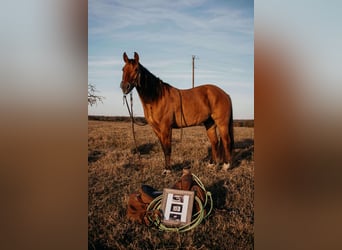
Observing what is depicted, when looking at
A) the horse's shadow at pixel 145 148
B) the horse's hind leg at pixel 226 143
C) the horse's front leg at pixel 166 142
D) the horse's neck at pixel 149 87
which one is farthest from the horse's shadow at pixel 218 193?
the horse's neck at pixel 149 87

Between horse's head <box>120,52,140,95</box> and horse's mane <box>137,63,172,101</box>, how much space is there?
0.12ft

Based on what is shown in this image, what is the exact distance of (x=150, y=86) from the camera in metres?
2.74

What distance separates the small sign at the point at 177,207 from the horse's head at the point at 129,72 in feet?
2.66

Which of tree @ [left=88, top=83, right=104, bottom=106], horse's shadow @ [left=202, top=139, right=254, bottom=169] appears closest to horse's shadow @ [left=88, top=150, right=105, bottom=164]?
tree @ [left=88, top=83, right=104, bottom=106]

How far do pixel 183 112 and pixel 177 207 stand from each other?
0.68 m

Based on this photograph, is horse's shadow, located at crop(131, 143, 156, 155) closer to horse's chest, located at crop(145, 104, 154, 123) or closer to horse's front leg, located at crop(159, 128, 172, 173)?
horse's front leg, located at crop(159, 128, 172, 173)

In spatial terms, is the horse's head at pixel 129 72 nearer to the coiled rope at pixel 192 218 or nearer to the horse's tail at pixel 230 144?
the horse's tail at pixel 230 144

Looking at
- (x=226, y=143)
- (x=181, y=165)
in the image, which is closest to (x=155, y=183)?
(x=181, y=165)

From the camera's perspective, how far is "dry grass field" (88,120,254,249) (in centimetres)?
256
